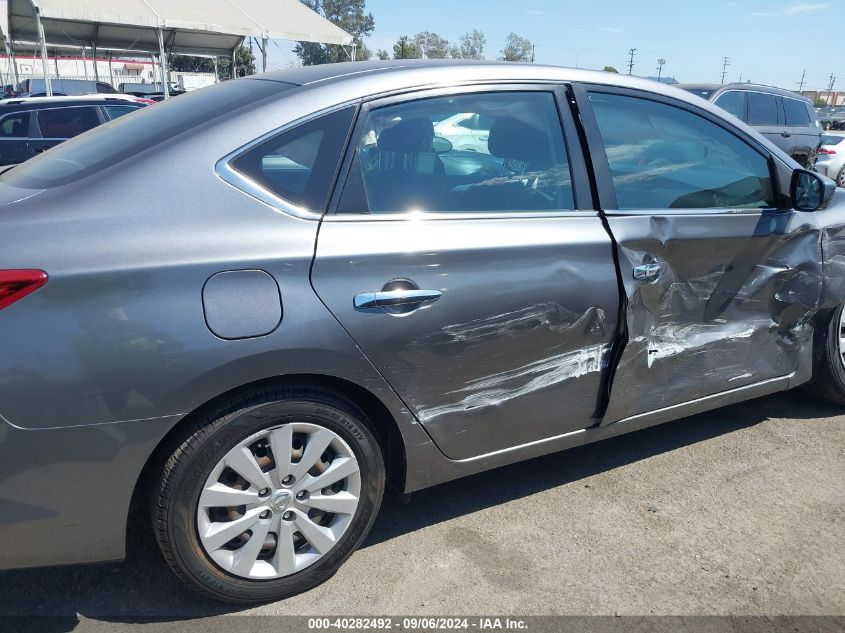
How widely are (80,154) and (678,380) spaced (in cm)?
254

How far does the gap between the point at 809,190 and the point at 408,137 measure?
2.01 m

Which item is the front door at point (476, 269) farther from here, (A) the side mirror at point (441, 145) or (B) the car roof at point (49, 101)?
(B) the car roof at point (49, 101)

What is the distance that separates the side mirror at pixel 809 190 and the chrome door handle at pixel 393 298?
201 centimetres

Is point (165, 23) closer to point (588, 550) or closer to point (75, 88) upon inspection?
point (75, 88)

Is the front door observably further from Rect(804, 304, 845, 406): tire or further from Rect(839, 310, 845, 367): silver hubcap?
Rect(839, 310, 845, 367): silver hubcap

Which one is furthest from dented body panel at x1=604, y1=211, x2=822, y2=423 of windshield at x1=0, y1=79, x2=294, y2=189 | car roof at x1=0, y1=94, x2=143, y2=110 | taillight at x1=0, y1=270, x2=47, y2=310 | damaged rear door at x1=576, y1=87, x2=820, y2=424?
car roof at x1=0, y1=94, x2=143, y2=110

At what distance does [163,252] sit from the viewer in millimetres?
2018

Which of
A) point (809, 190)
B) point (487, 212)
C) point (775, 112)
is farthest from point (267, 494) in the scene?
point (775, 112)

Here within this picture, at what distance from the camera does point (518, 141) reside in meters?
2.76

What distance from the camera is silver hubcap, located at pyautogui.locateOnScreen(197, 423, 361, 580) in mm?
2201

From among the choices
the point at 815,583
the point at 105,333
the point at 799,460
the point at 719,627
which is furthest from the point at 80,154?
the point at 799,460

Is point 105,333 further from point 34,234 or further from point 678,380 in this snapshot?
point 678,380

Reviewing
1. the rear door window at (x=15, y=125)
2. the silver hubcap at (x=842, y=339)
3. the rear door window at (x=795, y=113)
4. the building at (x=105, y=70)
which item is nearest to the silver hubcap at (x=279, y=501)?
the silver hubcap at (x=842, y=339)

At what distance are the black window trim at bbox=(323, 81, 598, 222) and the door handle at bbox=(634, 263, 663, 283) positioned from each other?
11.1 inches
